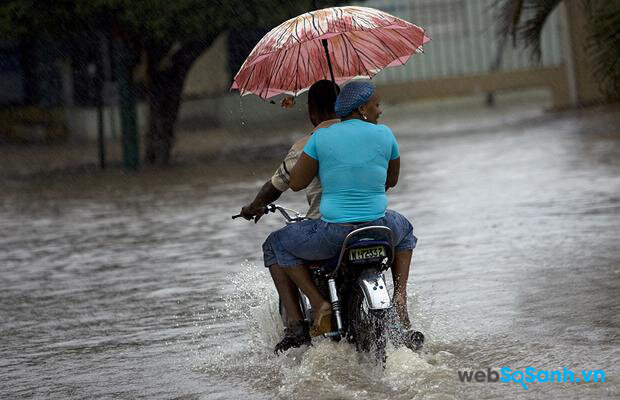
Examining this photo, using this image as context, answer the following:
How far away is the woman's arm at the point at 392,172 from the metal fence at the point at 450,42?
23980 millimetres

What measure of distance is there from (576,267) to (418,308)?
2529 mm

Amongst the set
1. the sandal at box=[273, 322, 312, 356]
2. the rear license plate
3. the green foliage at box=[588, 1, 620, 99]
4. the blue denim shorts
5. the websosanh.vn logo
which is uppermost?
the green foliage at box=[588, 1, 620, 99]

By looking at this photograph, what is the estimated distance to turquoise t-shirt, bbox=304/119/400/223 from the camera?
6.72 m

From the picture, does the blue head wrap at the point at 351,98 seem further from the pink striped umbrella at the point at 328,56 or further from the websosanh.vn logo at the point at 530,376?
the websosanh.vn logo at the point at 530,376

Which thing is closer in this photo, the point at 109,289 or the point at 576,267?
the point at 576,267

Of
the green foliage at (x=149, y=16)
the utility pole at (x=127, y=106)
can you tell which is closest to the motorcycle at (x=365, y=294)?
the green foliage at (x=149, y=16)

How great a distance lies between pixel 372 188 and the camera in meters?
6.78

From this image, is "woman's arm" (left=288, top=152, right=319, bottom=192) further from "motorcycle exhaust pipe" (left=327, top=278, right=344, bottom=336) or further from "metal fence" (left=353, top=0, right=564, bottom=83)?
"metal fence" (left=353, top=0, right=564, bottom=83)

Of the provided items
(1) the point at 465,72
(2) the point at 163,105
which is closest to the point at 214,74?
(1) the point at 465,72

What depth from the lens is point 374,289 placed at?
643cm

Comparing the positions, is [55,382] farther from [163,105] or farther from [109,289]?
[163,105]

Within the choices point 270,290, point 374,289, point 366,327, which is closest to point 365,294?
point 374,289

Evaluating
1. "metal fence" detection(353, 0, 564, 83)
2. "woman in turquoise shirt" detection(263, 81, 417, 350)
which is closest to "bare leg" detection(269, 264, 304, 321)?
"woman in turquoise shirt" detection(263, 81, 417, 350)

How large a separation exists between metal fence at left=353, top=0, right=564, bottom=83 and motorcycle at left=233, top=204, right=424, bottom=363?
2442 cm
